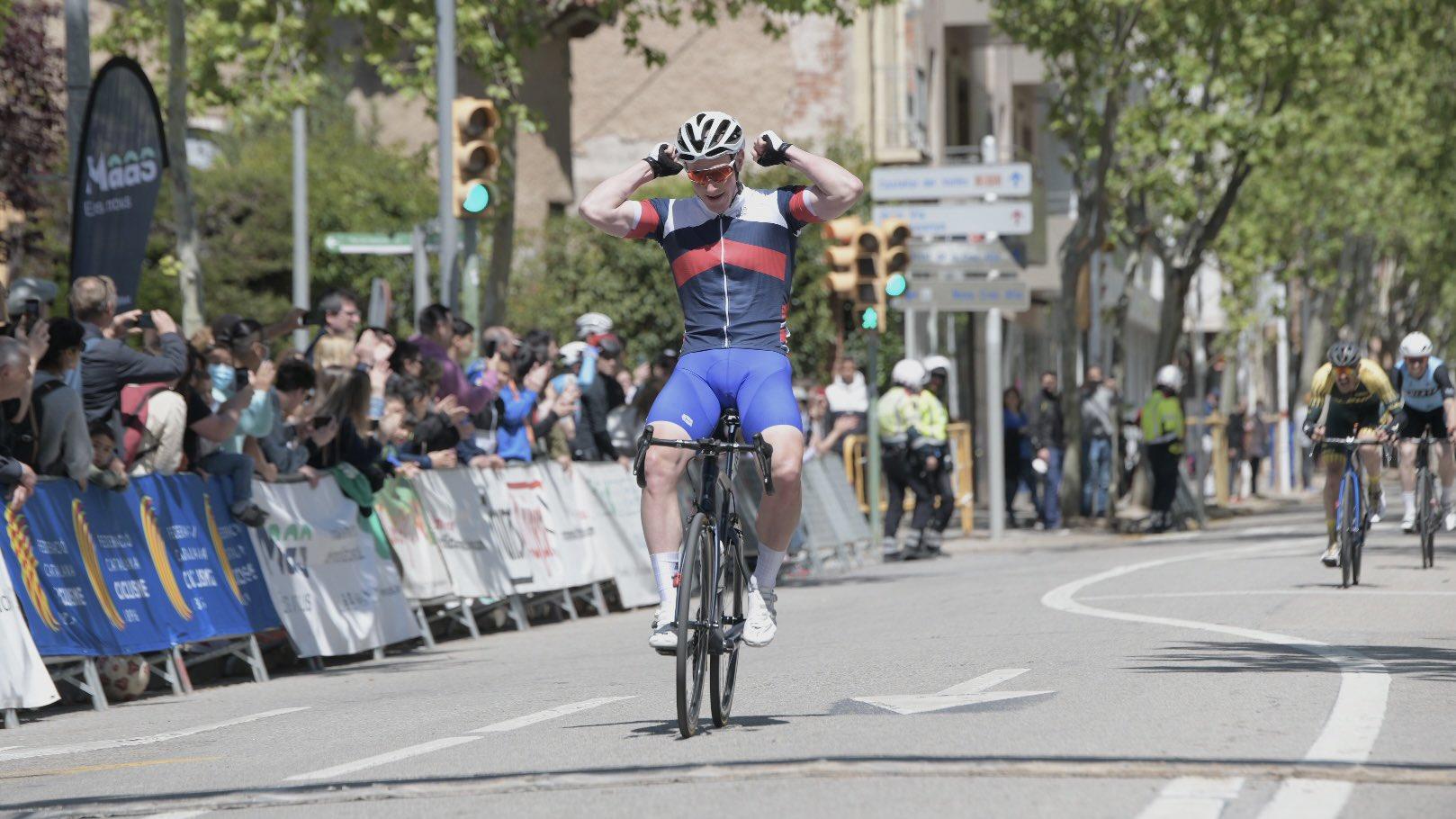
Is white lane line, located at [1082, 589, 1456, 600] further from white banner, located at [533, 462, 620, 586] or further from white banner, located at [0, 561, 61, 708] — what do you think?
white banner, located at [0, 561, 61, 708]

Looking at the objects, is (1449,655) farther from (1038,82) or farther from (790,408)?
(1038,82)

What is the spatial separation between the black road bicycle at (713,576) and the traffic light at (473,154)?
8.51m

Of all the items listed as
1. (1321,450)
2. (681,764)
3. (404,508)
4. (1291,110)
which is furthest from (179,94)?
(1291,110)

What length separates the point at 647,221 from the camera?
9.09 metres

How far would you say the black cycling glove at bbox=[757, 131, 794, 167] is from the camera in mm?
8656

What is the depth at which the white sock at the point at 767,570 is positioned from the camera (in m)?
9.09

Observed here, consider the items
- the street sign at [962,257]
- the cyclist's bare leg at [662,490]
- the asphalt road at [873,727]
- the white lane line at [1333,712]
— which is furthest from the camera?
the street sign at [962,257]

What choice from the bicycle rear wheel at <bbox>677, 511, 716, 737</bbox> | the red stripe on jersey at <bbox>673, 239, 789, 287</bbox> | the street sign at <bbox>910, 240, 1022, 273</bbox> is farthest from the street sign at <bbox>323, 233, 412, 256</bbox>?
the bicycle rear wheel at <bbox>677, 511, 716, 737</bbox>

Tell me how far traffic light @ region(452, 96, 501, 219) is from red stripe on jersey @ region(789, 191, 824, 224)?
8311mm

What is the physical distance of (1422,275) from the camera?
58750 mm

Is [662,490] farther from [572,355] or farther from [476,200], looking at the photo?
[572,355]

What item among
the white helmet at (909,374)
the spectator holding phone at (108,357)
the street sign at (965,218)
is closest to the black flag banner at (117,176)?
the spectator holding phone at (108,357)

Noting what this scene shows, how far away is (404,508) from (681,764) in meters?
7.87

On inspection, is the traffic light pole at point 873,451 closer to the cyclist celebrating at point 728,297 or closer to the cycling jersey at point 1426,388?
the cycling jersey at point 1426,388
